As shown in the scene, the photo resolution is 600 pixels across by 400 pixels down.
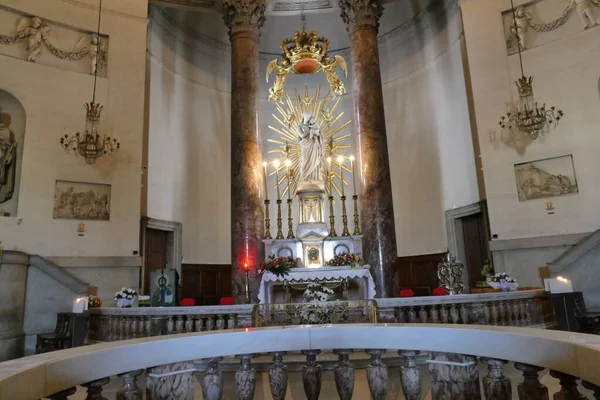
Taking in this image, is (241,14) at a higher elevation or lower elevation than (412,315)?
higher

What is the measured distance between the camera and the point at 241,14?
1134cm

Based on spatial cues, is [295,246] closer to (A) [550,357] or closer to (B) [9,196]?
(B) [9,196]

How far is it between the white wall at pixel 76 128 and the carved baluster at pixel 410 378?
901cm

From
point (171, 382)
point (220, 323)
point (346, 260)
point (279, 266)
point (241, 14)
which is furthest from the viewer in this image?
point (241, 14)

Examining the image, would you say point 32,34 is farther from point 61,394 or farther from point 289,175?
point 61,394

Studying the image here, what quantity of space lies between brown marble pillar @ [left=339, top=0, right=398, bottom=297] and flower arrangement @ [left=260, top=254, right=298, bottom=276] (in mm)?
1838

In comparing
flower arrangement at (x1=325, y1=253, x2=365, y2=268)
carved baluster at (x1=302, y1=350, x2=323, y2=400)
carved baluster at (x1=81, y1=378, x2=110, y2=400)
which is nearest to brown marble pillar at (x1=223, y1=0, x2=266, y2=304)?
Answer: flower arrangement at (x1=325, y1=253, x2=365, y2=268)

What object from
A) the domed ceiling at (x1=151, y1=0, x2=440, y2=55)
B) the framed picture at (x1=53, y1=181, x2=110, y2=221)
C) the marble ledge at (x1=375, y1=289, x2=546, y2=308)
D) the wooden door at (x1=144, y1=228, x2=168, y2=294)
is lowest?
the marble ledge at (x1=375, y1=289, x2=546, y2=308)

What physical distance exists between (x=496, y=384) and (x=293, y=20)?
14755 mm

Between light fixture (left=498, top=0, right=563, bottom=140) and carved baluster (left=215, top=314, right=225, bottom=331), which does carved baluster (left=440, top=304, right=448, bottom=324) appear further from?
light fixture (left=498, top=0, right=563, bottom=140)

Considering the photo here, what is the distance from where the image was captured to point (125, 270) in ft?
33.6

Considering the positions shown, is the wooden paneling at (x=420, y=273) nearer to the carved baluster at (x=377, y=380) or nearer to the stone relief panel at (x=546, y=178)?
the stone relief panel at (x=546, y=178)

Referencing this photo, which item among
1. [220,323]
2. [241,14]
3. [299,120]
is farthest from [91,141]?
[299,120]

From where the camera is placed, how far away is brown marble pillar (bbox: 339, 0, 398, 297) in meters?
9.84
